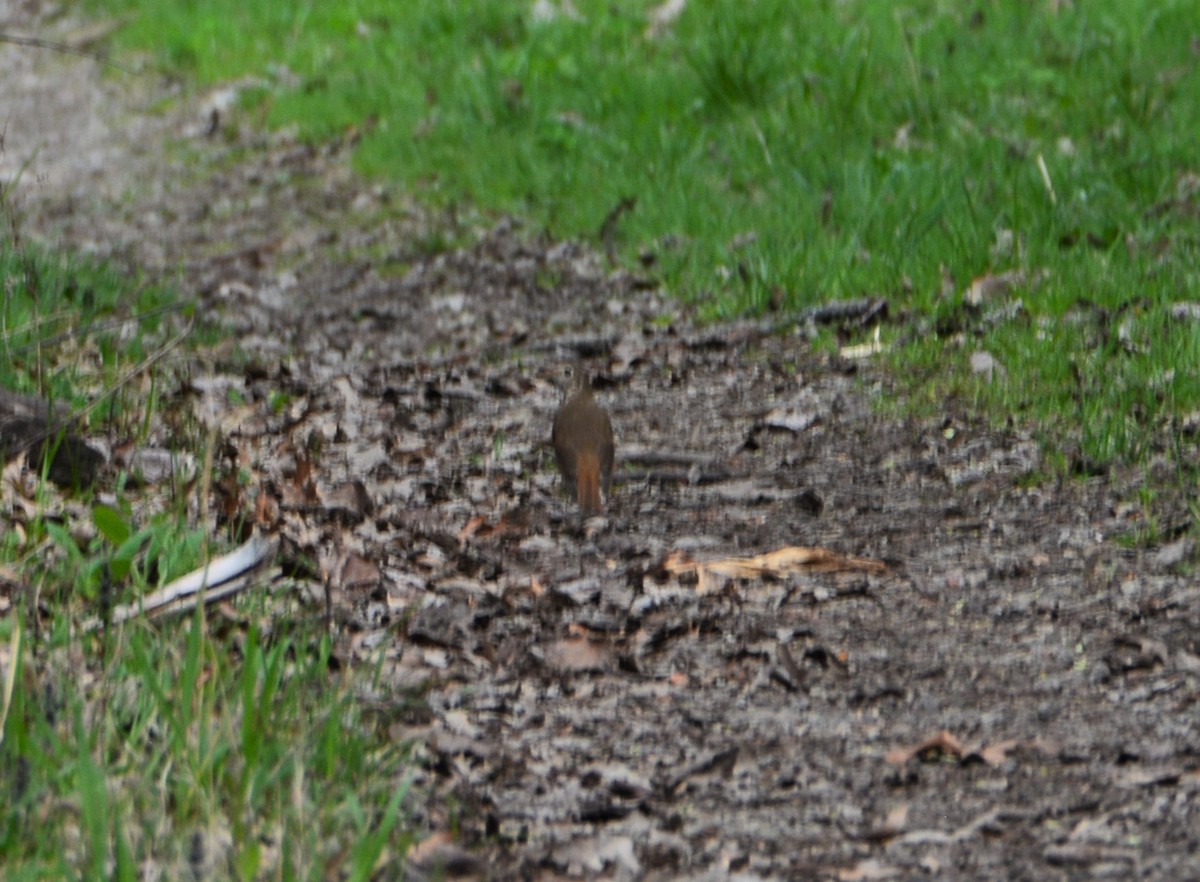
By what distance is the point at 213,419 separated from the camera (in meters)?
5.84

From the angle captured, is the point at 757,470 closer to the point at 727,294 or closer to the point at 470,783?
the point at 727,294

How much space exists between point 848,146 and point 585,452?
3.76 m

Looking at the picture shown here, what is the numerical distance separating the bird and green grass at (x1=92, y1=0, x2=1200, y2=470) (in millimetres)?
1427

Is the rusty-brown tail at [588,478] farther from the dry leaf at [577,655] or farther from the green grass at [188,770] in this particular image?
the green grass at [188,770]

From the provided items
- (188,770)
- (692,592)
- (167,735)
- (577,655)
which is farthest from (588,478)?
(188,770)

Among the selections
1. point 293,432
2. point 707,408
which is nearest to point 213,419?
point 293,432

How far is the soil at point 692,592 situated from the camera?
3.28m

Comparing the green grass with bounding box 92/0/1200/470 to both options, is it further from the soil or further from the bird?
the bird

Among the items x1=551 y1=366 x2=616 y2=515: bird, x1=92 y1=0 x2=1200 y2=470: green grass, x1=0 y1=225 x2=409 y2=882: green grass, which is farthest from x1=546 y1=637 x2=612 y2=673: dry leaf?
x1=92 y1=0 x2=1200 y2=470: green grass

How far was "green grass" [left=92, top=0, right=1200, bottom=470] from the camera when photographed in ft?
20.0

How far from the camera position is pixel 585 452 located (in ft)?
16.5

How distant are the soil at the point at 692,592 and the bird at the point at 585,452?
150mm

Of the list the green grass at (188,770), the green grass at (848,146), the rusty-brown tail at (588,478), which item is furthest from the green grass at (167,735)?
the green grass at (848,146)

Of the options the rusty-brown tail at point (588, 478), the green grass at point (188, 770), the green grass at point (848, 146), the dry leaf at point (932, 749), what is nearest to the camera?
the green grass at point (188, 770)
